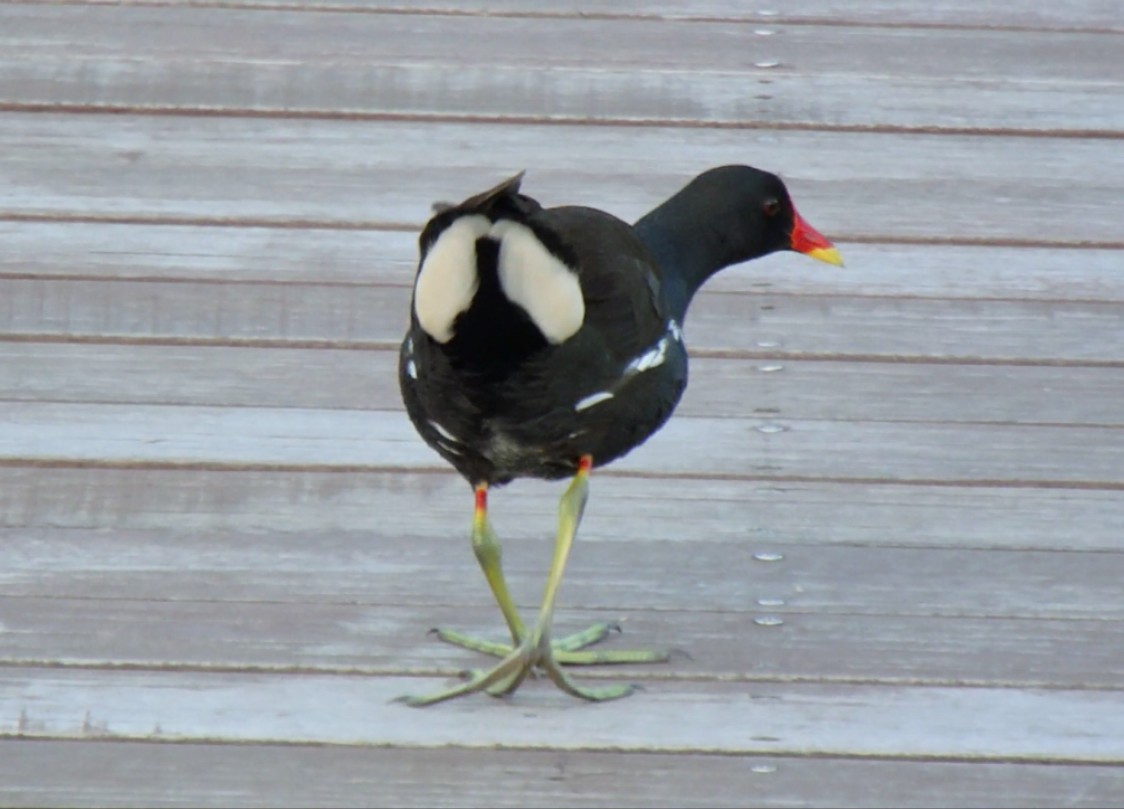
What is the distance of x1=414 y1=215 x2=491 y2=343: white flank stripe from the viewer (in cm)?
212

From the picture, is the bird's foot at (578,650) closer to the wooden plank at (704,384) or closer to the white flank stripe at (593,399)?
the white flank stripe at (593,399)

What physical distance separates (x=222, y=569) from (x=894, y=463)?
37.6 inches

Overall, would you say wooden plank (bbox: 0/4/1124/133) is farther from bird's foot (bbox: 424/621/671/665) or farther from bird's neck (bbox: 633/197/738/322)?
bird's foot (bbox: 424/621/671/665)

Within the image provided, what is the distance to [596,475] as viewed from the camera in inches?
Result: 115

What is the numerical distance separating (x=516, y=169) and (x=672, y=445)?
2.90 ft

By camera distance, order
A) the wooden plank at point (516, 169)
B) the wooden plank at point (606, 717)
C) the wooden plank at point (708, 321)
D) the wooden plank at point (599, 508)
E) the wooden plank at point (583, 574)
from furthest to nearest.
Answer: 1. the wooden plank at point (516, 169)
2. the wooden plank at point (708, 321)
3. the wooden plank at point (599, 508)
4. the wooden plank at point (583, 574)
5. the wooden plank at point (606, 717)

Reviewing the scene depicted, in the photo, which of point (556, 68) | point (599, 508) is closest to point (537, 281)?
point (599, 508)

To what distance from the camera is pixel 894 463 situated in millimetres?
2924

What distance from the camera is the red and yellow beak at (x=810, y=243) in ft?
10.1

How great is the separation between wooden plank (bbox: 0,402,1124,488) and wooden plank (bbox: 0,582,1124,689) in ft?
1.21

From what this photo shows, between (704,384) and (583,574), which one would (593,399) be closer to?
(583,574)

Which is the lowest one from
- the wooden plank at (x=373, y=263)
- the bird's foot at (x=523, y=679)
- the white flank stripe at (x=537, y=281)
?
the bird's foot at (x=523, y=679)

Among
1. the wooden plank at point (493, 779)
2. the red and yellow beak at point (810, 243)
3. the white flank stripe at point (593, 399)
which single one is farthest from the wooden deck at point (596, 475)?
the white flank stripe at point (593, 399)

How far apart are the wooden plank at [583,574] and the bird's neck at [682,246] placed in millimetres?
382
